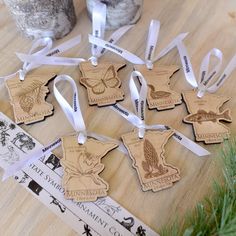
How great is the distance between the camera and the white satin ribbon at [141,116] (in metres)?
0.48

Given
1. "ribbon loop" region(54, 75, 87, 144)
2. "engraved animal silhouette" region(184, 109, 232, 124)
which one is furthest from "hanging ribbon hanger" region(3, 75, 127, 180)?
"engraved animal silhouette" region(184, 109, 232, 124)

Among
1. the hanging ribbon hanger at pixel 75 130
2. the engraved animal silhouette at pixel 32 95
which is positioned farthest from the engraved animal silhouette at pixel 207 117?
the engraved animal silhouette at pixel 32 95

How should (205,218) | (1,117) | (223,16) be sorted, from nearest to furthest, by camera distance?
(205,218) < (1,117) < (223,16)

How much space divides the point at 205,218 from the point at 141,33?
33 centimetres

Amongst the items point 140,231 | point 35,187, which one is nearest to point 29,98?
point 35,187

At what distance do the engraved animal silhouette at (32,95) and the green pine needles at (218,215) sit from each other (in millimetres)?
239

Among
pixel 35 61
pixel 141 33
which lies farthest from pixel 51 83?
pixel 141 33

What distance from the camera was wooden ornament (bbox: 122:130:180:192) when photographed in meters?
0.45

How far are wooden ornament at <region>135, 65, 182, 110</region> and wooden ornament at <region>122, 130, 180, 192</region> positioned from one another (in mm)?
46

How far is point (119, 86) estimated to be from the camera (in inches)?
20.9

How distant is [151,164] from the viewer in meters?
0.46

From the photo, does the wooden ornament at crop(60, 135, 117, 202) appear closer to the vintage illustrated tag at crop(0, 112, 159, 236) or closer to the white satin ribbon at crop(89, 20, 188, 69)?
the vintage illustrated tag at crop(0, 112, 159, 236)

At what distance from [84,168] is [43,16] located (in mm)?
242

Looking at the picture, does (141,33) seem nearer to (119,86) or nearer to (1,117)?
(119,86)
